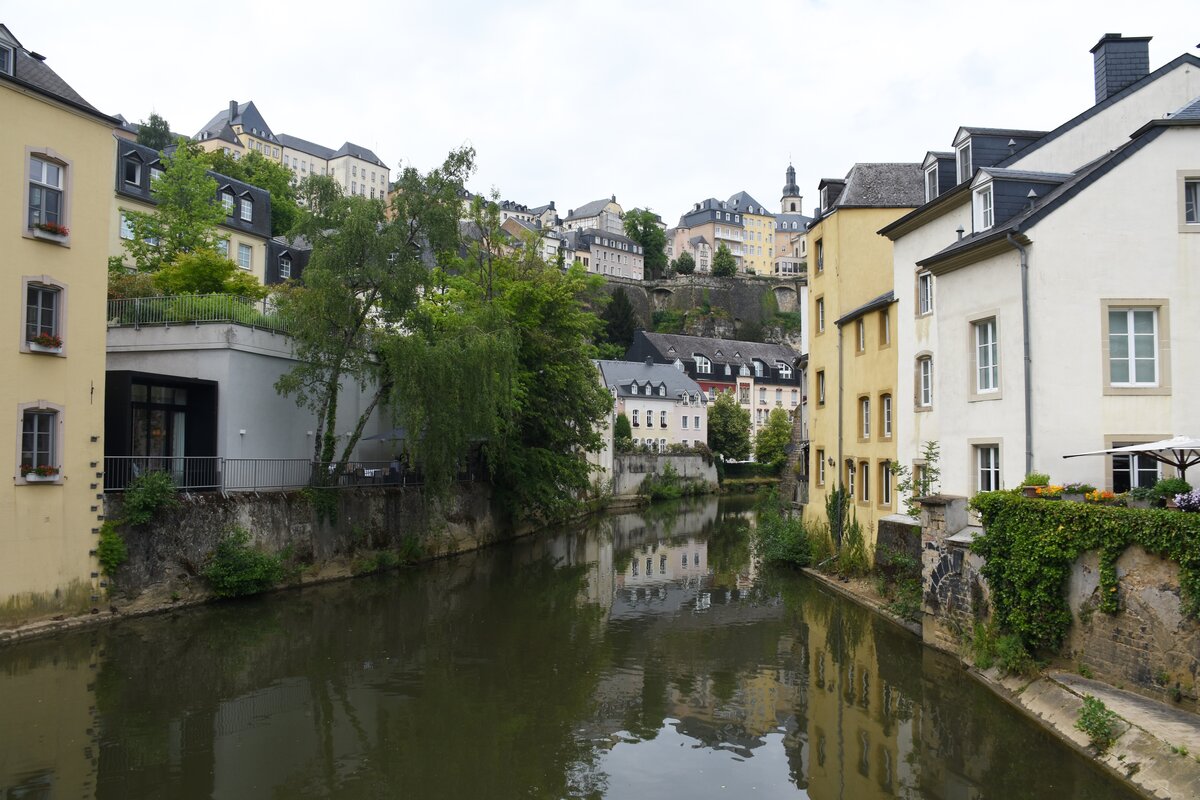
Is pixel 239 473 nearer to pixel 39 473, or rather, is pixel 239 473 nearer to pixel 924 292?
pixel 39 473

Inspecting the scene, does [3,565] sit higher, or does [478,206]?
[478,206]

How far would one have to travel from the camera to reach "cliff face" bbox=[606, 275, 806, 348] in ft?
359

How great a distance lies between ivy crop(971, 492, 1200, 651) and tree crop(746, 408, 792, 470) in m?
60.8

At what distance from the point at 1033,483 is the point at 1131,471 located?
6.17 ft

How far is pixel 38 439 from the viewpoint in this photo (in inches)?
674

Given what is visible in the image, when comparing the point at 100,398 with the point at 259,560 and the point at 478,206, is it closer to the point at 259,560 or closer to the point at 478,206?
the point at 259,560

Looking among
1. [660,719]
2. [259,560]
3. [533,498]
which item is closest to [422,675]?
[660,719]

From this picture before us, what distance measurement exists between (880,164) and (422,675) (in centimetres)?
2097

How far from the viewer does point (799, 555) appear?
1087 inches

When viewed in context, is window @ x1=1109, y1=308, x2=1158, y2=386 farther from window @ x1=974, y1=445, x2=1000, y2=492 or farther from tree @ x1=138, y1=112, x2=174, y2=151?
tree @ x1=138, y1=112, x2=174, y2=151

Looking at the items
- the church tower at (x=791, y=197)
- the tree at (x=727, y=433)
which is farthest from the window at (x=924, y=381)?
the church tower at (x=791, y=197)

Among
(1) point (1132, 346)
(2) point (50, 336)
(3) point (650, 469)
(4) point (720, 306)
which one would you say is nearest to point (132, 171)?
(2) point (50, 336)

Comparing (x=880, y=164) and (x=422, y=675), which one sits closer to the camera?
(x=422, y=675)

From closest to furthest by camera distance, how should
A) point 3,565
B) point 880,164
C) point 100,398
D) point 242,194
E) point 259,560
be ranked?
point 3,565 → point 100,398 → point 259,560 → point 880,164 → point 242,194
